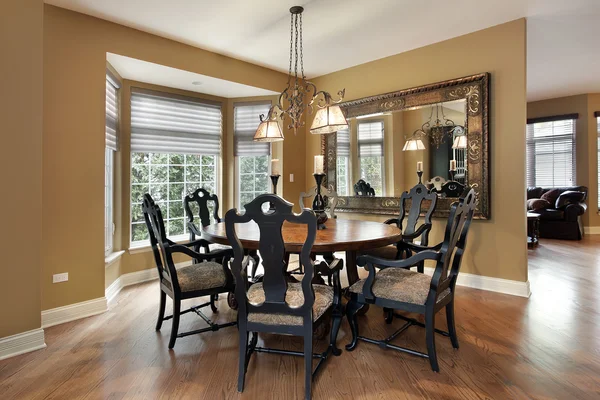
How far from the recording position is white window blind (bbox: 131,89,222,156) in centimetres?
412

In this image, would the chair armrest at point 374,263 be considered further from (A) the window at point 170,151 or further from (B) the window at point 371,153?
(A) the window at point 170,151

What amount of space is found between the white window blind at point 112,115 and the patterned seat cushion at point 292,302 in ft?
8.84

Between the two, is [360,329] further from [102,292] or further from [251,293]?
[102,292]

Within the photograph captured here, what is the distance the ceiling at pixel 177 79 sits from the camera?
3.59 m

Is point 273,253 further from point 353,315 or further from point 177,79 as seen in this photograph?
point 177,79

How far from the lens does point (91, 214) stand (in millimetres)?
3072

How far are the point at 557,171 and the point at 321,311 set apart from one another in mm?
7920

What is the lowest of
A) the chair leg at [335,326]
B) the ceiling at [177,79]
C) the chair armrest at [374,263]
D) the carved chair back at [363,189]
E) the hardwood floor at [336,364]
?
the hardwood floor at [336,364]

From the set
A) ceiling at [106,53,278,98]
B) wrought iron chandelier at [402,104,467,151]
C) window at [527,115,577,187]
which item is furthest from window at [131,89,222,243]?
window at [527,115,577,187]

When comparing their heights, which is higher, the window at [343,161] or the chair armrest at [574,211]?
the window at [343,161]

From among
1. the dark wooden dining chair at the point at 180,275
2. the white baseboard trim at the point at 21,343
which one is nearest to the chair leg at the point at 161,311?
the dark wooden dining chair at the point at 180,275

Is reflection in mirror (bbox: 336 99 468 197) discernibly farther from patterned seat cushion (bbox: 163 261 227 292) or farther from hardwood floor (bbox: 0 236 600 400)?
patterned seat cushion (bbox: 163 261 227 292)

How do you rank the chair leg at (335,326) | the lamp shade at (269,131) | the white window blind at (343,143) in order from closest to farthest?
the chair leg at (335,326), the lamp shade at (269,131), the white window blind at (343,143)

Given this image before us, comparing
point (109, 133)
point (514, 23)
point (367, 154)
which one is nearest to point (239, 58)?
point (109, 133)
